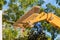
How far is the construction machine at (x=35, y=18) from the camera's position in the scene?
5.66 feet

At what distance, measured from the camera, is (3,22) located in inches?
67.4

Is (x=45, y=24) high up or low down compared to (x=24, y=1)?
down

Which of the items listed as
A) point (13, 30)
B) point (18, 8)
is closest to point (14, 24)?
point (13, 30)

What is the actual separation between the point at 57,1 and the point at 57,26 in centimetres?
26

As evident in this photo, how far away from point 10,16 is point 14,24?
0.09 meters

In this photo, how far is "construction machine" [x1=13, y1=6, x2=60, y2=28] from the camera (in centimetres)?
173

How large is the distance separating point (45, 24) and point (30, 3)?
10.3 inches

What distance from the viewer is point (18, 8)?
5.69 ft

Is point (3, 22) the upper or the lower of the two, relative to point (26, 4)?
lower

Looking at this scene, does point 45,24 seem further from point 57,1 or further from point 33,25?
point 57,1

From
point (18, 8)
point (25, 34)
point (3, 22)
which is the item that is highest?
point (18, 8)

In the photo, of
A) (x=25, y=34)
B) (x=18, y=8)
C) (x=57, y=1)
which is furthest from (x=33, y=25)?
(x=57, y=1)

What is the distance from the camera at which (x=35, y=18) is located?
1.74 m

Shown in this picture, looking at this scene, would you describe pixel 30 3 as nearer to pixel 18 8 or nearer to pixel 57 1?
pixel 18 8
